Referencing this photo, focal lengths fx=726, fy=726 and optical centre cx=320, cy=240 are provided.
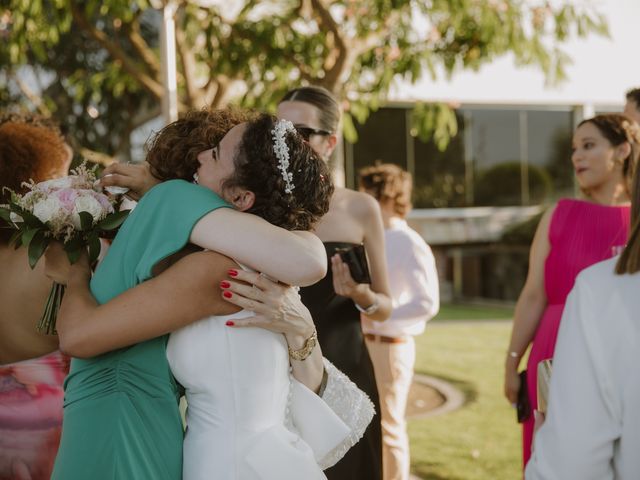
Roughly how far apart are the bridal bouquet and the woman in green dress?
131 mm

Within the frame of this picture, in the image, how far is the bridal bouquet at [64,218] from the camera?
1.94 meters

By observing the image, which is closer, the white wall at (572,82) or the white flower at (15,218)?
the white flower at (15,218)

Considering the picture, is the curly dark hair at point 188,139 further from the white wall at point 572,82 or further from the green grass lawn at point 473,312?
the white wall at point 572,82

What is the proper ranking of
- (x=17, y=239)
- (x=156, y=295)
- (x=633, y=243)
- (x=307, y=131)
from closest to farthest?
(x=633, y=243) → (x=156, y=295) → (x=17, y=239) → (x=307, y=131)

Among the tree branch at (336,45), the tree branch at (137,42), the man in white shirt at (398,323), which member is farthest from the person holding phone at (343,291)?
the tree branch at (137,42)

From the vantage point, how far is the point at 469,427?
6418 mm

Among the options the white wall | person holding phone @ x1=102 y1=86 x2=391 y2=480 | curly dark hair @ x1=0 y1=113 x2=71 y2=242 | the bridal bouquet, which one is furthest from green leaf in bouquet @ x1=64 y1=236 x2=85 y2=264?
the white wall

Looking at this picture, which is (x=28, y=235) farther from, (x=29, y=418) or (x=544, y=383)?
(x=544, y=383)

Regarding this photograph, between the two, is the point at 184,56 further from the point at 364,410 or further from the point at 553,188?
the point at 553,188

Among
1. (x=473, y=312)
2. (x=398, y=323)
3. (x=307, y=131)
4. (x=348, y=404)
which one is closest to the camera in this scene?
(x=348, y=404)

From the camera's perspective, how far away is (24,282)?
2.46 m

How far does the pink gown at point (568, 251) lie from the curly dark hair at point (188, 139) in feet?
6.62

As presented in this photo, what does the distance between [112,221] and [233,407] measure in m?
0.63

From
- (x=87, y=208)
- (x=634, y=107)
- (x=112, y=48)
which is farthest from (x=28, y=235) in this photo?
(x=112, y=48)
